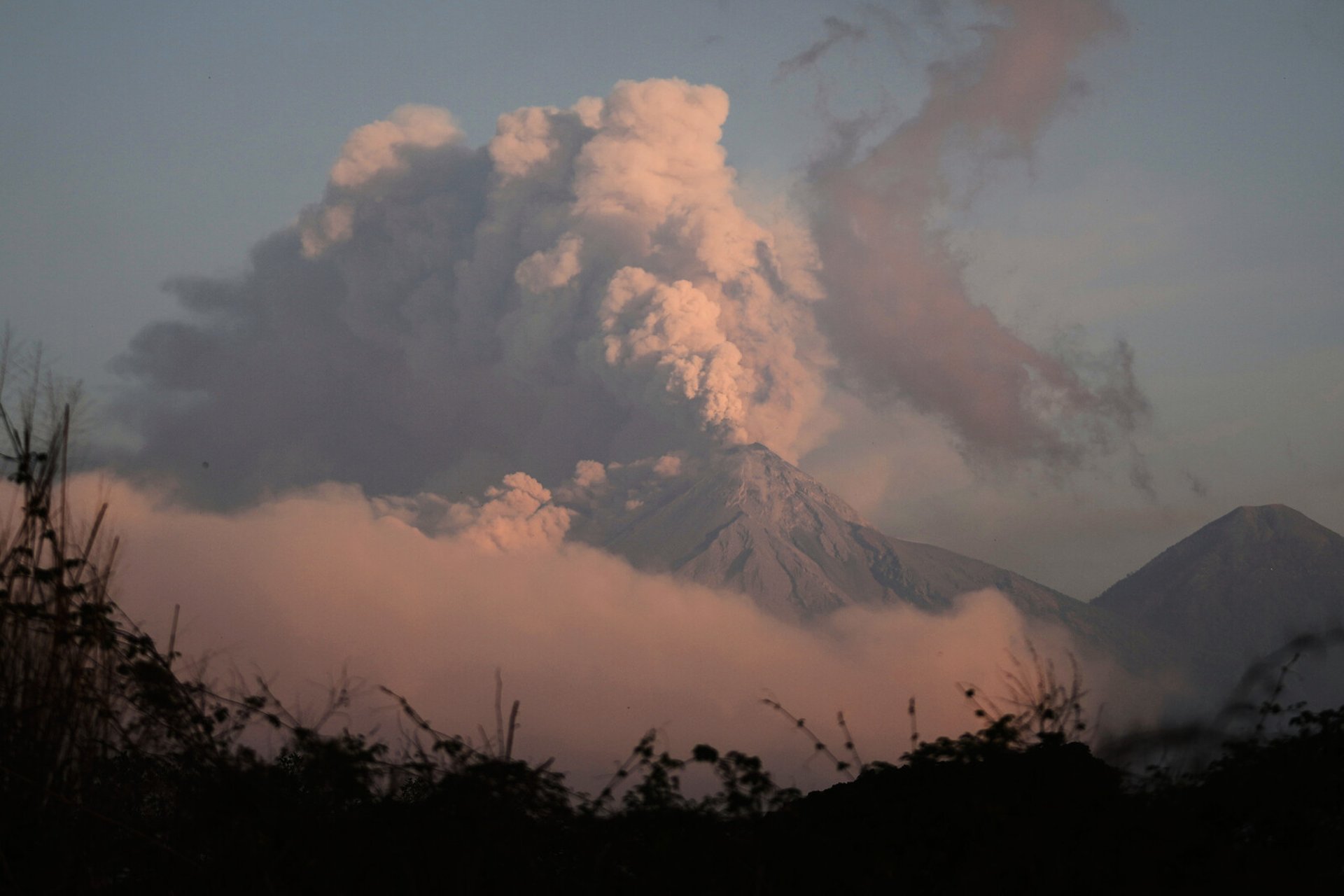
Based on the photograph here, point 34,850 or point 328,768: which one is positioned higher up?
point 328,768

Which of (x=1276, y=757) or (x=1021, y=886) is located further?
(x=1276, y=757)

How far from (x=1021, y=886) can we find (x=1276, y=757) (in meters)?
2.76

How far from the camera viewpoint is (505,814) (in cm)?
726

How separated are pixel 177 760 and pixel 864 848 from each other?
4.37m

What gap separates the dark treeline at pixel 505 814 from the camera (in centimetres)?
702

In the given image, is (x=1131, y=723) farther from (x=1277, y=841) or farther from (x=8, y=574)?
(x=8, y=574)

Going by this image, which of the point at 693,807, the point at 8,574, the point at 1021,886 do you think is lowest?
the point at 1021,886

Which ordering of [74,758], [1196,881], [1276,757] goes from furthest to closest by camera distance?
[1276,757] → [74,758] → [1196,881]

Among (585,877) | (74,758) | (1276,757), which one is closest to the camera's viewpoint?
(74,758)

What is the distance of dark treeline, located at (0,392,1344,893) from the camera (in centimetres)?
702

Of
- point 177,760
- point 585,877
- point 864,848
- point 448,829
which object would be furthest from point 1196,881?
point 177,760

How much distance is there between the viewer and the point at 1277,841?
25.7 ft

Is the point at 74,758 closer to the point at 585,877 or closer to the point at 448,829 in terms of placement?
the point at 448,829

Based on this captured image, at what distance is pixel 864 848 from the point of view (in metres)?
7.87
